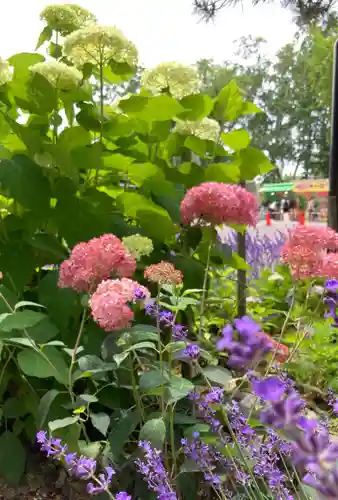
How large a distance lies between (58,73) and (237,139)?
2.41 ft

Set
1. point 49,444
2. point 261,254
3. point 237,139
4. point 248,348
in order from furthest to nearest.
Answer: point 261,254 → point 237,139 → point 49,444 → point 248,348

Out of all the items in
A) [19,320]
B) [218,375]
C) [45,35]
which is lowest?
[218,375]

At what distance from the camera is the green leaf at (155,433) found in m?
1.35

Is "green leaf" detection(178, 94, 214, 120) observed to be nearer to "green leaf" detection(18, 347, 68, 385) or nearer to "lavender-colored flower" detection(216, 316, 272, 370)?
"green leaf" detection(18, 347, 68, 385)

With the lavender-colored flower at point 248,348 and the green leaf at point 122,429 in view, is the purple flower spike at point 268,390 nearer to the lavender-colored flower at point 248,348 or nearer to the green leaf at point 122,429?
the lavender-colored flower at point 248,348

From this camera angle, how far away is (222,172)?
6.82ft

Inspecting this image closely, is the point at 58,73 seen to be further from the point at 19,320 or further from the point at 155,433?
the point at 155,433

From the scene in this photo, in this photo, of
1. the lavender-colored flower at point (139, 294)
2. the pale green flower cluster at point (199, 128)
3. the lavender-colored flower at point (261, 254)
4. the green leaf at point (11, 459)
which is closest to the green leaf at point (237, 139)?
the pale green flower cluster at point (199, 128)

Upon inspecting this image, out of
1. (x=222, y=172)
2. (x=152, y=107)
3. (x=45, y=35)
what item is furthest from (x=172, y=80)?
(x=45, y=35)

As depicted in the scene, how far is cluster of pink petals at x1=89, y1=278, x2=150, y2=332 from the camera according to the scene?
4.22 feet

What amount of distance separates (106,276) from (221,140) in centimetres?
100

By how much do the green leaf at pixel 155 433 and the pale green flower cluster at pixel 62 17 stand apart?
1372mm

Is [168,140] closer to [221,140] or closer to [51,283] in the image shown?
[221,140]

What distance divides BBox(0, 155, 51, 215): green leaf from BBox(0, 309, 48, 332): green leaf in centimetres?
39
